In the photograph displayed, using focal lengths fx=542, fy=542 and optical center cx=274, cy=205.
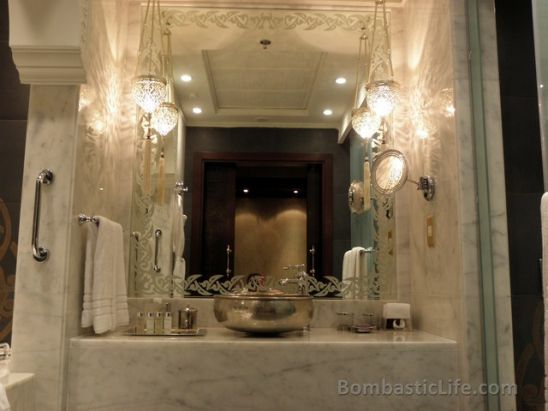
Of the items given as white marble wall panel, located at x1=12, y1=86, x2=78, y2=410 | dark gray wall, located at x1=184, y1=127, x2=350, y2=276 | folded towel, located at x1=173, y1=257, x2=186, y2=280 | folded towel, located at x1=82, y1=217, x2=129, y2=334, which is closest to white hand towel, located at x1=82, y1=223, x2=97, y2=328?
folded towel, located at x1=82, y1=217, x2=129, y2=334

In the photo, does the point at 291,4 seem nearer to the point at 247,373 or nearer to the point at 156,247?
the point at 156,247

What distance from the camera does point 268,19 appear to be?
273cm

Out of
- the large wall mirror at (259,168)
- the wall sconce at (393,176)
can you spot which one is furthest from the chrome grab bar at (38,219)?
the wall sconce at (393,176)

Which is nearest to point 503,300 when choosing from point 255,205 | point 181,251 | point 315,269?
point 315,269

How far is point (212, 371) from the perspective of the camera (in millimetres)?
1973

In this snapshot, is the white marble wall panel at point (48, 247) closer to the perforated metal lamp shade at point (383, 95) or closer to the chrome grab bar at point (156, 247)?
the chrome grab bar at point (156, 247)

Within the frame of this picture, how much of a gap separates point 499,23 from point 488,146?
0.43 m

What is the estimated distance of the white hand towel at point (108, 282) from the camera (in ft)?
6.85

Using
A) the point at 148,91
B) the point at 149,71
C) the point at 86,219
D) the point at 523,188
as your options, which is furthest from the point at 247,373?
the point at 149,71

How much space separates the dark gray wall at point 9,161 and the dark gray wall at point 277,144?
0.74 metres

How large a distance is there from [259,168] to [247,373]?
3.43 feet

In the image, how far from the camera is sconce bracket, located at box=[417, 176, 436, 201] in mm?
2316

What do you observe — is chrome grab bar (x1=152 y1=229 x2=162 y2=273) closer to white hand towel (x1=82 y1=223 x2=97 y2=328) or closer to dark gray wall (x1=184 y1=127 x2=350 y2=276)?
dark gray wall (x1=184 y1=127 x2=350 y2=276)

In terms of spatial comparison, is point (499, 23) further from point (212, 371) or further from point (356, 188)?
point (212, 371)
